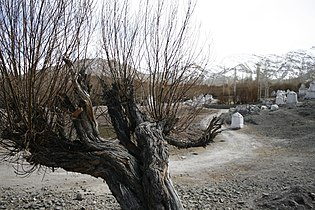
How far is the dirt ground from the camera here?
650 centimetres

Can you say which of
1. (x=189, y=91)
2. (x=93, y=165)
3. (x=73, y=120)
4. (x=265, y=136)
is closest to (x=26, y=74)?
(x=73, y=120)

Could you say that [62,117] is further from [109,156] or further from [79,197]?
[79,197]

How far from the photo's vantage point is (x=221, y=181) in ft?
27.7

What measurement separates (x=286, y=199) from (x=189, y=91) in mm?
2614

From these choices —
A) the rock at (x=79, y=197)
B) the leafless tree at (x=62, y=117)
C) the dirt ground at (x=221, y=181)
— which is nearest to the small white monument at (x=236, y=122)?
the dirt ground at (x=221, y=181)

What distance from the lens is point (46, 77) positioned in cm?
439

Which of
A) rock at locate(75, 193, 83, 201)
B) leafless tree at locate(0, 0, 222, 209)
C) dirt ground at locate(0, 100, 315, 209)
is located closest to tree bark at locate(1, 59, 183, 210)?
leafless tree at locate(0, 0, 222, 209)

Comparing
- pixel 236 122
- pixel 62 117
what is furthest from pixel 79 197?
pixel 236 122

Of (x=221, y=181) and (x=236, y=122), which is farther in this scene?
(x=236, y=122)

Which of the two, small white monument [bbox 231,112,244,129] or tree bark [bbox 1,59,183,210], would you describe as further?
small white monument [bbox 231,112,244,129]

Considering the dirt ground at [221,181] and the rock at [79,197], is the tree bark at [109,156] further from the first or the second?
the rock at [79,197]

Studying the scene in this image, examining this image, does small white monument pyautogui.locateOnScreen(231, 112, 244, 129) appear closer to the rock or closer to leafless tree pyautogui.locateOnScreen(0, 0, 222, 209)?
the rock

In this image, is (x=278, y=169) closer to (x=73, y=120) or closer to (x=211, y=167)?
(x=211, y=167)

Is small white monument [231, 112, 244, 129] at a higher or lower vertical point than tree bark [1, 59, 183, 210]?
lower
